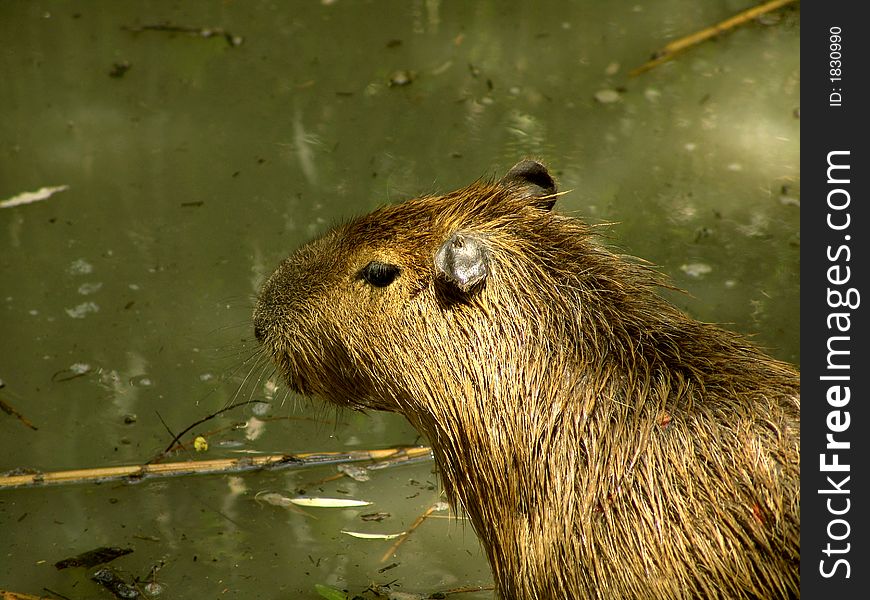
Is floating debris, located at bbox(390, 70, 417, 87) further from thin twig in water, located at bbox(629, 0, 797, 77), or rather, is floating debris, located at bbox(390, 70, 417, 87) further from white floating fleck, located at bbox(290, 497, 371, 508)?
white floating fleck, located at bbox(290, 497, 371, 508)

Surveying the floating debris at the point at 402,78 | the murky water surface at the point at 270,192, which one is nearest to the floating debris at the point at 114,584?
the murky water surface at the point at 270,192

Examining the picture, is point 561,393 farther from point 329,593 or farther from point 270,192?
point 270,192

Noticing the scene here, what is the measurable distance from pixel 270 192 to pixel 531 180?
1.82m

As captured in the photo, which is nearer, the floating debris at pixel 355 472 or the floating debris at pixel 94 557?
the floating debris at pixel 94 557

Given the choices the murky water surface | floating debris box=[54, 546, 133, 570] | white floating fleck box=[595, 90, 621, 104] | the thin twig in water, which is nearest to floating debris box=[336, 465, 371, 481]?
the murky water surface

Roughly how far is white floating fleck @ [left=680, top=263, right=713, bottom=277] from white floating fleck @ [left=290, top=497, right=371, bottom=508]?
1697 millimetres

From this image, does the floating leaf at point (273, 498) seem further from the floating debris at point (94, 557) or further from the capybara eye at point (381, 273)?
the capybara eye at point (381, 273)

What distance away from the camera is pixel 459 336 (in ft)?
9.08

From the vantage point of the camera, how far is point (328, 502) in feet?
12.3

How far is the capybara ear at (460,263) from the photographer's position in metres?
2.67

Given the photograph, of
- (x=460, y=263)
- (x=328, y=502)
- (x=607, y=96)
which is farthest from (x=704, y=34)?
(x=460, y=263)

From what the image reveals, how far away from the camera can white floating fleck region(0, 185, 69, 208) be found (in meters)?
4.56

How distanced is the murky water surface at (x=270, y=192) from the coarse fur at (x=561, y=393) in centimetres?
87
